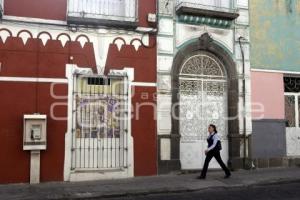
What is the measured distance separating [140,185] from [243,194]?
95.9 inches

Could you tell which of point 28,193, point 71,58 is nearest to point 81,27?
point 71,58

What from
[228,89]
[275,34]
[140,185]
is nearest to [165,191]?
[140,185]

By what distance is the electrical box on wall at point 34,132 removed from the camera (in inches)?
415

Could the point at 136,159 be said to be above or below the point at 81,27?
below

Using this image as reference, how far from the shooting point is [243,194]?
31.1 feet

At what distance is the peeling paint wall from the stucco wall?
0.32 meters

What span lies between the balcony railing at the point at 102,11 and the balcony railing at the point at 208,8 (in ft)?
4.46

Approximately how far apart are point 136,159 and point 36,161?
265 cm

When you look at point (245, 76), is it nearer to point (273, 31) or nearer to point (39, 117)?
point (273, 31)

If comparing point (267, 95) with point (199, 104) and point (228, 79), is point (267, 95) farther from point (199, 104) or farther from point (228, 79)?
point (199, 104)

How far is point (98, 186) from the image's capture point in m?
10.2

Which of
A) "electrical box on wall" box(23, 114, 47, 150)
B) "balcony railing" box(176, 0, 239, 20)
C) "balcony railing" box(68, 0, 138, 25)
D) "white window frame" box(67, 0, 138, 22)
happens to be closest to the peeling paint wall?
"balcony railing" box(176, 0, 239, 20)

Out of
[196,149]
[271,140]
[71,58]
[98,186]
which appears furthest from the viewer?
[271,140]

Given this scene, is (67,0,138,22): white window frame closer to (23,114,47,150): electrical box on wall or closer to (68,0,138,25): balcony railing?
(68,0,138,25): balcony railing
